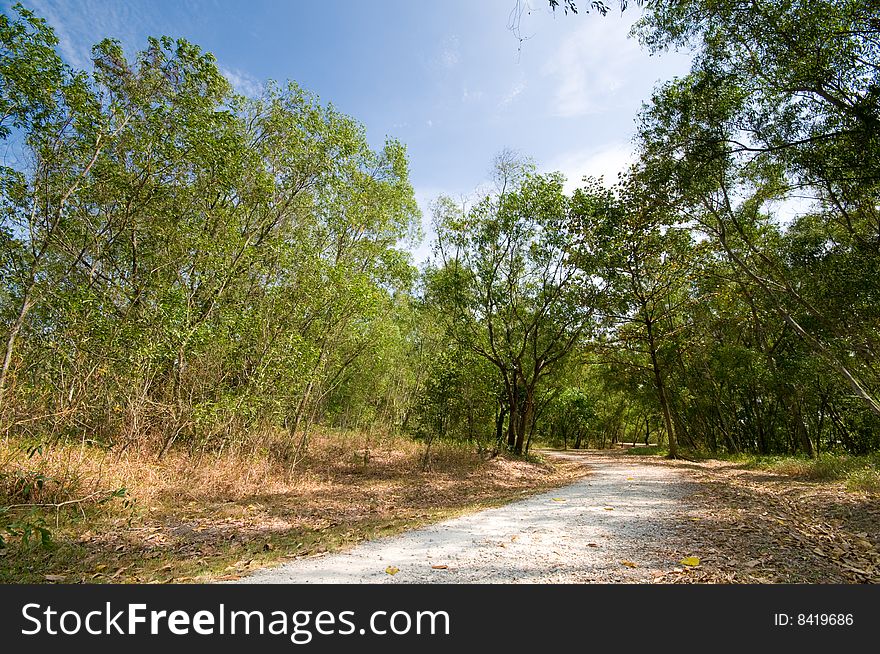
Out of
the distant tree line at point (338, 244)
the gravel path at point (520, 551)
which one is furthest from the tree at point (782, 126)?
the gravel path at point (520, 551)

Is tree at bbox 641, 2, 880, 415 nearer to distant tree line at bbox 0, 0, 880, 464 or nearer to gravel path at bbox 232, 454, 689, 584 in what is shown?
distant tree line at bbox 0, 0, 880, 464

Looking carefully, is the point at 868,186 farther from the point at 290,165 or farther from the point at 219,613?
the point at 290,165

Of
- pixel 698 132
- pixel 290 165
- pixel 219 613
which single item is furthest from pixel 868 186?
pixel 290 165

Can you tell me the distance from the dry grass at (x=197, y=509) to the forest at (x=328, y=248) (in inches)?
8.4

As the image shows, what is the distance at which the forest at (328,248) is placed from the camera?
6.24m

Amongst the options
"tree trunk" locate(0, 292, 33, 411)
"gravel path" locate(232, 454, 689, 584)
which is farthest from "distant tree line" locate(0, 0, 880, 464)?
"gravel path" locate(232, 454, 689, 584)

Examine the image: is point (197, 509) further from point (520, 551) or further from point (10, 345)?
point (520, 551)

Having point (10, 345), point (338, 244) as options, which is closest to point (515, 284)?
point (338, 244)

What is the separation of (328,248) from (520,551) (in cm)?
997

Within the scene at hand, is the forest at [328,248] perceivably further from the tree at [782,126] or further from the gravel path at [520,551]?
the gravel path at [520,551]

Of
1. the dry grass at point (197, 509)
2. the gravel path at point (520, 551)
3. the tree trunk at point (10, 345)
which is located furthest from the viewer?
the tree trunk at point (10, 345)

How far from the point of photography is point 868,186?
7.16m

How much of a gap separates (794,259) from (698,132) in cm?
484

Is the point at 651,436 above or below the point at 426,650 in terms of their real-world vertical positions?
below
